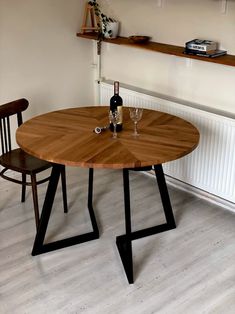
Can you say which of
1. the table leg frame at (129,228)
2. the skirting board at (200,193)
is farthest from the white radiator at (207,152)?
the table leg frame at (129,228)

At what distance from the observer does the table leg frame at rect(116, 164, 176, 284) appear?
243 cm

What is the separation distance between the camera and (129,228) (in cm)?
249

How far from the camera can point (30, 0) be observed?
11.2 ft

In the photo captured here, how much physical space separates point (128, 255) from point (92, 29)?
213 centimetres

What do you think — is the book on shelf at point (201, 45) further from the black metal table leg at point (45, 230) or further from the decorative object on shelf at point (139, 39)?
the black metal table leg at point (45, 230)

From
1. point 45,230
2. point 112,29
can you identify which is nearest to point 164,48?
point 112,29

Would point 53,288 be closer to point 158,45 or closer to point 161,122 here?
point 161,122

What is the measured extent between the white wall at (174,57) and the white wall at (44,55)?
29 cm

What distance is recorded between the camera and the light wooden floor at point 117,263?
92.4 inches

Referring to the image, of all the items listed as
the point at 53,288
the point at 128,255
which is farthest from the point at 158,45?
the point at 53,288

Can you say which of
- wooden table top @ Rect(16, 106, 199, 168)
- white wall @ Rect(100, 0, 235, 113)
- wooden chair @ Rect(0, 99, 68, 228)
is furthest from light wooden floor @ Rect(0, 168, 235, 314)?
white wall @ Rect(100, 0, 235, 113)

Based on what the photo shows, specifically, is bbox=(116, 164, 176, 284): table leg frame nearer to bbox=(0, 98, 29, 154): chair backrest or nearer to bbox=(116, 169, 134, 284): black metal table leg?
bbox=(116, 169, 134, 284): black metal table leg

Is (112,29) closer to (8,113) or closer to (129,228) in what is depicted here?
(8,113)

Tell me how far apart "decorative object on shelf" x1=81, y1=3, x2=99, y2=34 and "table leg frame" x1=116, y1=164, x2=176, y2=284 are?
1629 millimetres
